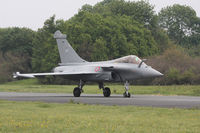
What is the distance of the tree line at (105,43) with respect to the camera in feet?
174

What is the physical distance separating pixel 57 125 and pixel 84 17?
62971 millimetres

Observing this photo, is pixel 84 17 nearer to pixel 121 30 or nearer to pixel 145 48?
pixel 121 30

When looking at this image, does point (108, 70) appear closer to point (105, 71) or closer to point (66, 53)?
point (105, 71)

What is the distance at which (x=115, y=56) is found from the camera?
6612cm

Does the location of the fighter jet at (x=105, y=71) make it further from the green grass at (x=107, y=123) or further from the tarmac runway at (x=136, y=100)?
the green grass at (x=107, y=123)

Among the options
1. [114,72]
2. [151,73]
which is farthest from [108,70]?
[151,73]

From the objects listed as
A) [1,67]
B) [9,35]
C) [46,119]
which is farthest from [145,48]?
[46,119]

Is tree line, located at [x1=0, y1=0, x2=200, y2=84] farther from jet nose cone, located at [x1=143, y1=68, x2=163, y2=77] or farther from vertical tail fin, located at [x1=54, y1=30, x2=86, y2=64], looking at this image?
jet nose cone, located at [x1=143, y1=68, x2=163, y2=77]

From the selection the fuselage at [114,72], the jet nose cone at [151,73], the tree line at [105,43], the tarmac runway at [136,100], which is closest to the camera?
the tarmac runway at [136,100]

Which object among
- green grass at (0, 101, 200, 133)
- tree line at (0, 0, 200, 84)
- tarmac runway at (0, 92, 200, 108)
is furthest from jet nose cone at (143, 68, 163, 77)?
tree line at (0, 0, 200, 84)

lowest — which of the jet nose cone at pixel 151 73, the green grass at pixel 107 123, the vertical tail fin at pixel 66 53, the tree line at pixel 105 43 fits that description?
the green grass at pixel 107 123

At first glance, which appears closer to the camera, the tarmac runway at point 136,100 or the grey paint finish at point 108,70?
the tarmac runway at point 136,100

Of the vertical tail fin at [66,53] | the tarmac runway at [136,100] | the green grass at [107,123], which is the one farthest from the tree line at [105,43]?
the green grass at [107,123]

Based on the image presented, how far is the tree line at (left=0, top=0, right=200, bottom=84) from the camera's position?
5309 cm
